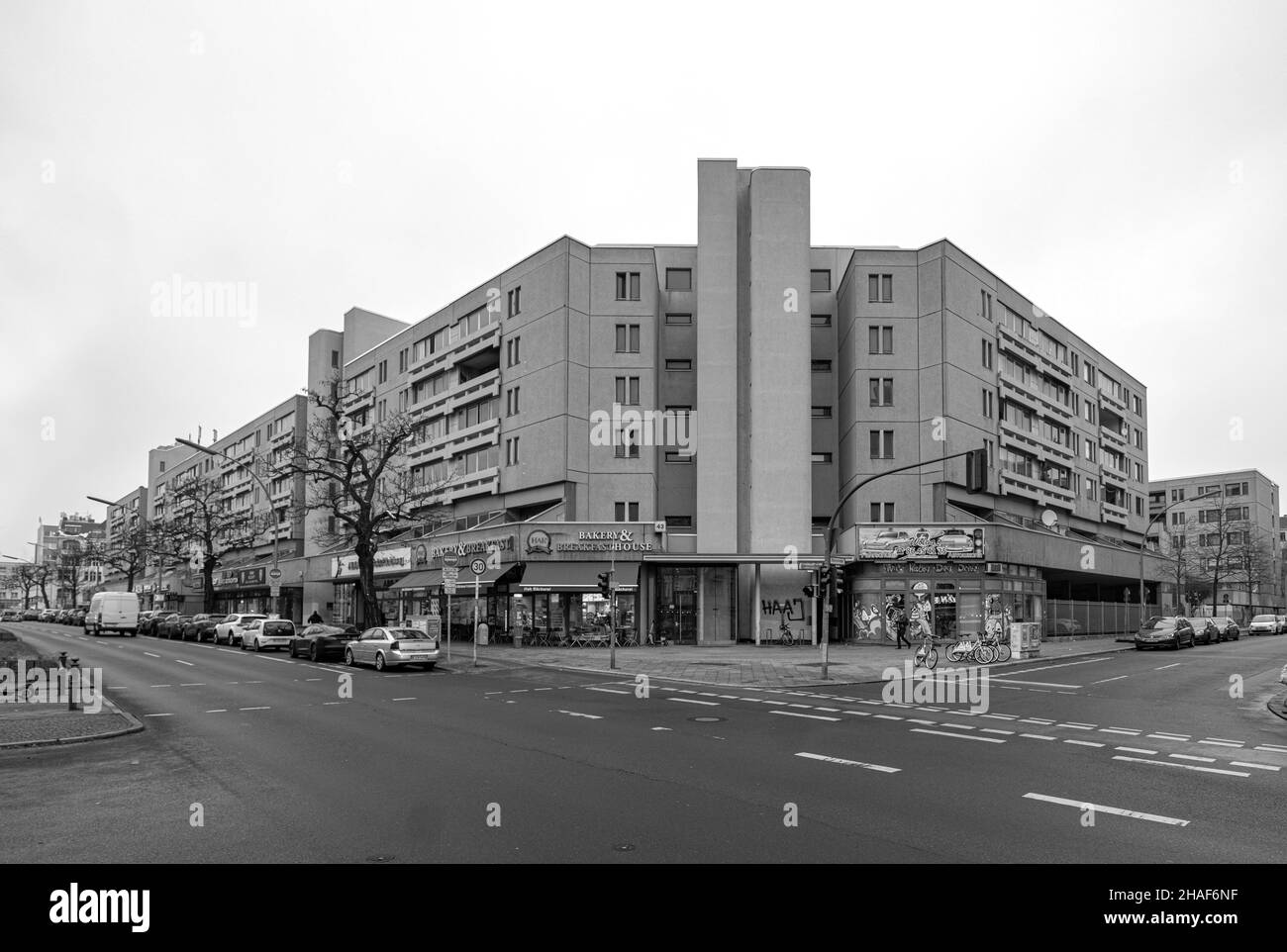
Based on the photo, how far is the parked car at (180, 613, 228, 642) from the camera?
4628cm

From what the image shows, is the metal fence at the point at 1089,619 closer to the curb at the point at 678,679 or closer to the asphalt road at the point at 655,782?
the curb at the point at 678,679

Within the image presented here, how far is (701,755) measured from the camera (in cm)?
1103

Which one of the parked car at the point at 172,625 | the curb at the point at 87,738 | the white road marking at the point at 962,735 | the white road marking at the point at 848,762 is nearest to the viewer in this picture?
the white road marking at the point at 848,762

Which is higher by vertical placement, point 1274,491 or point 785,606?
point 1274,491

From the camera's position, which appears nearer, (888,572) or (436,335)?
(888,572)

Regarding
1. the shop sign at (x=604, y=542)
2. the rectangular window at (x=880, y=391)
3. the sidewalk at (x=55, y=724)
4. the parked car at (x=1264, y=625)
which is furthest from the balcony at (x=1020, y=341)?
the sidewalk at (x=55, y=724)

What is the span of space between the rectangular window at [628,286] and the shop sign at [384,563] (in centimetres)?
1906

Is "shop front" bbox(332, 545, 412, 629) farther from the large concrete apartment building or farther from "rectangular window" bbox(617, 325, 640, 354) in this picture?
"rectangular window" bbox(617, 325, 640, 354)

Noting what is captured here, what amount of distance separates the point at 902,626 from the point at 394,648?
875 inches

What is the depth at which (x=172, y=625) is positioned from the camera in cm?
5069

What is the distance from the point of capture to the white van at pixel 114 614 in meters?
51.1

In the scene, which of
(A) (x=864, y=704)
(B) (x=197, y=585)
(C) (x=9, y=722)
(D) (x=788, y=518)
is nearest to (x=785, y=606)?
(D) (x=788, y=518)
